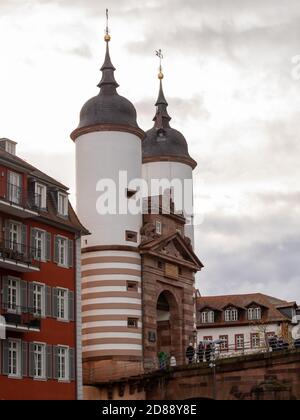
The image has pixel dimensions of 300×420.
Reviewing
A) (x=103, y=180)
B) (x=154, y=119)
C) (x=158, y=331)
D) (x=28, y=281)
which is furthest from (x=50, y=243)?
(x=154, y=119)

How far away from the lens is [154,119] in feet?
313

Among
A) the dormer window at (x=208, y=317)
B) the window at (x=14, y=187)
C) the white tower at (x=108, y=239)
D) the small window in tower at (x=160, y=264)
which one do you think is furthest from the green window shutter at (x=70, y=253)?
the dormer window at (x=208, y=317)

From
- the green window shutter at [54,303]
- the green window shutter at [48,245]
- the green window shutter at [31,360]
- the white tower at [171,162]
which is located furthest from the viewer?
the white tower at [171,162]

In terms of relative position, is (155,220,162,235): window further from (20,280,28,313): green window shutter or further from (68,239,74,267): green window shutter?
(20,280,28,313): green window shutter

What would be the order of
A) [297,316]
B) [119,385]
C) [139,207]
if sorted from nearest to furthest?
1. [119,385]
2. [139,207]
3. [297,316]

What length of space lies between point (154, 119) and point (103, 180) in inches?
788

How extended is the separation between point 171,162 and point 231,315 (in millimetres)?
33901

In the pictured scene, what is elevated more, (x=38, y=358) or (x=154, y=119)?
(x=154, y=119)

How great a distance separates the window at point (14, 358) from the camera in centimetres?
5950

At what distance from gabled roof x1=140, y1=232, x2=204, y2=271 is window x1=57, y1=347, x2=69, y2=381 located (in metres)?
13.9

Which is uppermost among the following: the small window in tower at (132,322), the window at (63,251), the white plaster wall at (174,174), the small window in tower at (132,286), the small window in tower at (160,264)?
the white plaster wall at (174,174)

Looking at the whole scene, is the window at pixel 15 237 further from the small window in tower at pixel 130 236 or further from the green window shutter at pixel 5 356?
the small window in tower at pixel 130 236

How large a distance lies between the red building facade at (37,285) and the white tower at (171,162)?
2347 cm

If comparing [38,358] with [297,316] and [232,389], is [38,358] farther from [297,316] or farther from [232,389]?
[297,316]
